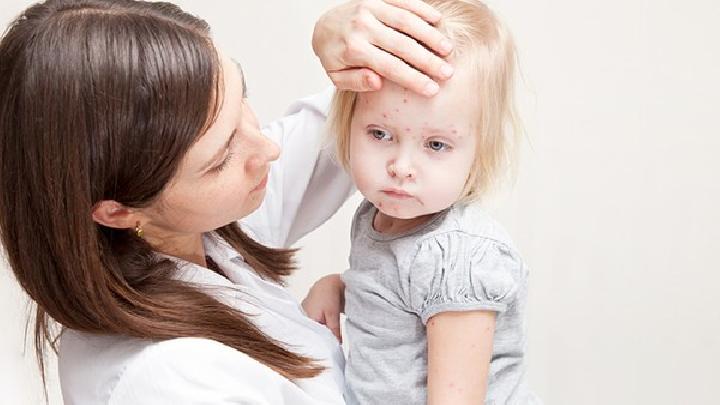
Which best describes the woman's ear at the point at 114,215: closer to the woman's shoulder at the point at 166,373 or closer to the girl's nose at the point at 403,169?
the woman's shoulder at the point at 166,373

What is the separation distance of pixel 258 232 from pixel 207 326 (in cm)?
34

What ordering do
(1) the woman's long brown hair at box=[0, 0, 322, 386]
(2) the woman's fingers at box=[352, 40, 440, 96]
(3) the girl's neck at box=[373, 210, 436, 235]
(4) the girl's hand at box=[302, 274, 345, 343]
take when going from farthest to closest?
1. (4) the girl's hand at box=[302, 274, 345, 343]
2. (3) the girl's neck at box=[373, 210, 436, 235]
3. (2) the woman's fingers at box=[352, 40, 440, 96]
4. (1) the woman's long brown hair at box=[0, 0, 322, 386]

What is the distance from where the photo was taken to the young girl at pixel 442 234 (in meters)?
0.99

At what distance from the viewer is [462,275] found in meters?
0.99

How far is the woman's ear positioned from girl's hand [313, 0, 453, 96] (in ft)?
0.82

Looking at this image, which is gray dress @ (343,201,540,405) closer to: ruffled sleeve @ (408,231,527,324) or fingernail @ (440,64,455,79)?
ruffled sleeve @ (408,231,527,324)

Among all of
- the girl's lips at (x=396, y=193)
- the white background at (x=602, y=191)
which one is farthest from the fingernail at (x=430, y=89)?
the white background at (x=602, y=191)

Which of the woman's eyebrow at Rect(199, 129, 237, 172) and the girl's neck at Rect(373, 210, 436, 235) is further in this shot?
the girl's neck at Rect(373, 210, 436, 235)

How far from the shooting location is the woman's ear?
902 mm

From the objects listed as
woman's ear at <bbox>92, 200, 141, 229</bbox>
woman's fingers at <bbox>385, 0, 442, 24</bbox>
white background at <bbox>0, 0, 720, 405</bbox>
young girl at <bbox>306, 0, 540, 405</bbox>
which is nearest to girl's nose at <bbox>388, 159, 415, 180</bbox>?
young girl at <bbox>306, 0, 540, 405</bbox>

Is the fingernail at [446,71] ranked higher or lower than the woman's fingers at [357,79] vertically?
higher

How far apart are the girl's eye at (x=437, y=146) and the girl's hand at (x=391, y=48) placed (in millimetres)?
63

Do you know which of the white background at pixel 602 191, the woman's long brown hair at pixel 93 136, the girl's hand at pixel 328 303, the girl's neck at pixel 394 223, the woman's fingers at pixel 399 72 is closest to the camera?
the woman's long brown hair at pixel 93 136

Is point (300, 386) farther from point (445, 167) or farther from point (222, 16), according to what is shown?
point (222, 16)
